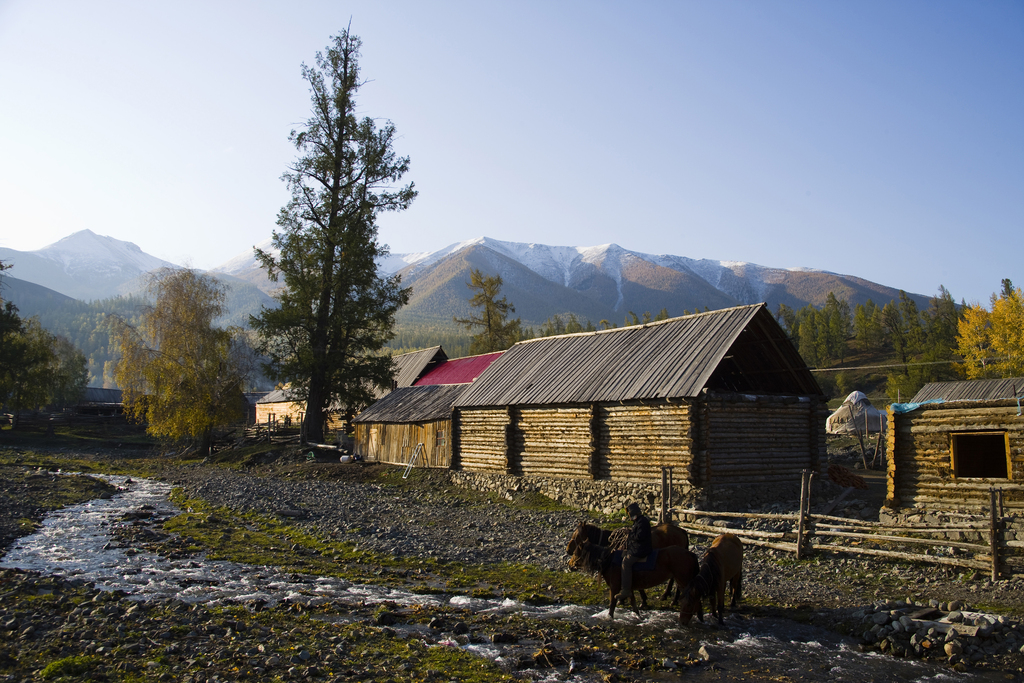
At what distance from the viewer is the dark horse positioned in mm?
9846

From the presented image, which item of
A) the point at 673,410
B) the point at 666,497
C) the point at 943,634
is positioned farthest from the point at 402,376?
the point at 943,634

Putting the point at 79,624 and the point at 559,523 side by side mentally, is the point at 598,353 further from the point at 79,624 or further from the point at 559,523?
the point at 79,624

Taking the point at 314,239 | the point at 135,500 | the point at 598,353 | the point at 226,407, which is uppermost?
the point at 314,239

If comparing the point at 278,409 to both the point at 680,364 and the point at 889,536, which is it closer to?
the point at 680,364

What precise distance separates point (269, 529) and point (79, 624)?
8908mm

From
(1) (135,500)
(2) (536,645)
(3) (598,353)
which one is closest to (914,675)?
(2) (536,645)

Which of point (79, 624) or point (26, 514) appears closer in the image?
point (79, 624)

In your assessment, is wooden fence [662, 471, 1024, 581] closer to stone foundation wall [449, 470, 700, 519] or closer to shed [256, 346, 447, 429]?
stone foundation wall [449, 470, 700, 519]

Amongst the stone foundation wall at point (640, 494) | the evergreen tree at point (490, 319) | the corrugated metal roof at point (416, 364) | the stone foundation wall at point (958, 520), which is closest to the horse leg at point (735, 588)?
the stone foundation wall at point (958, 520)

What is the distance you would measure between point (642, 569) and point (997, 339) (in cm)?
5107

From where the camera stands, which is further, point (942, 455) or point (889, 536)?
point (942, 455)

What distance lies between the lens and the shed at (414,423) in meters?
29.4

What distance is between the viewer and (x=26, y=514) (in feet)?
60.3

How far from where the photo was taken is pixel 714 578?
9.57m
